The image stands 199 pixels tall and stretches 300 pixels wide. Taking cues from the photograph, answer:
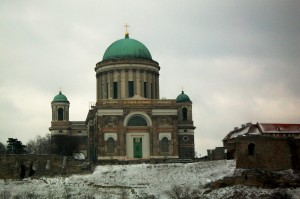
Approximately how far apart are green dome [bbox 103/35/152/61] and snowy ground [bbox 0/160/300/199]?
800 inches

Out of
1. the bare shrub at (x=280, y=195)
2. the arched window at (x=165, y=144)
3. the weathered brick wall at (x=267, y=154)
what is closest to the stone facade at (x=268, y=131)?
the weathered brick wall at (x=267, y=154)

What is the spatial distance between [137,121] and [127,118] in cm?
144

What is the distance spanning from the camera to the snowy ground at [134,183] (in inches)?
2608

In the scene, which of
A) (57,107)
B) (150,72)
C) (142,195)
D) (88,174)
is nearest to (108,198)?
(142,195)

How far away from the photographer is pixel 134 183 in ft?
230

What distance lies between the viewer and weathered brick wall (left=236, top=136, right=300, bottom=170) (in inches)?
2781

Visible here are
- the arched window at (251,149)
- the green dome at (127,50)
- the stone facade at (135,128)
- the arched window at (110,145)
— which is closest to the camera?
the arched window at (251,149)

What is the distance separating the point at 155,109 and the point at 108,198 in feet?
76.7

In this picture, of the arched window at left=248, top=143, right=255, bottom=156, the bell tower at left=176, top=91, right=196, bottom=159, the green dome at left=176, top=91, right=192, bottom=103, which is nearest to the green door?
the bell tower at left=176, top=91, right=196, bottom=159

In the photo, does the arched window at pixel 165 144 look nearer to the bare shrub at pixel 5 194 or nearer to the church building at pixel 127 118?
the church building at pixel 127 118

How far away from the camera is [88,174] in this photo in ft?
241

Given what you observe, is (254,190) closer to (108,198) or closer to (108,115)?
(108,198)

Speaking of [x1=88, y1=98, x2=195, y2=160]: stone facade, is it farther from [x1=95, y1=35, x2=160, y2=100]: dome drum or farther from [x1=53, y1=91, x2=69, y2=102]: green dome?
[x1=53, y1=91, x2=69, y2=102]: green dome

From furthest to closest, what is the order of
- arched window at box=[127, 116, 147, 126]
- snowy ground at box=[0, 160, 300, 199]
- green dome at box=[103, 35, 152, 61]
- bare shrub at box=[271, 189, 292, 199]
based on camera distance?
1. green dome at box=[103, 35, 152, 61]
2. arched window at box=[127, 116, 147, 126]
3. snowy ground at box=[0, 160, 300, 199]
4. bare shrub at box=[271, 189, 292, 199]
